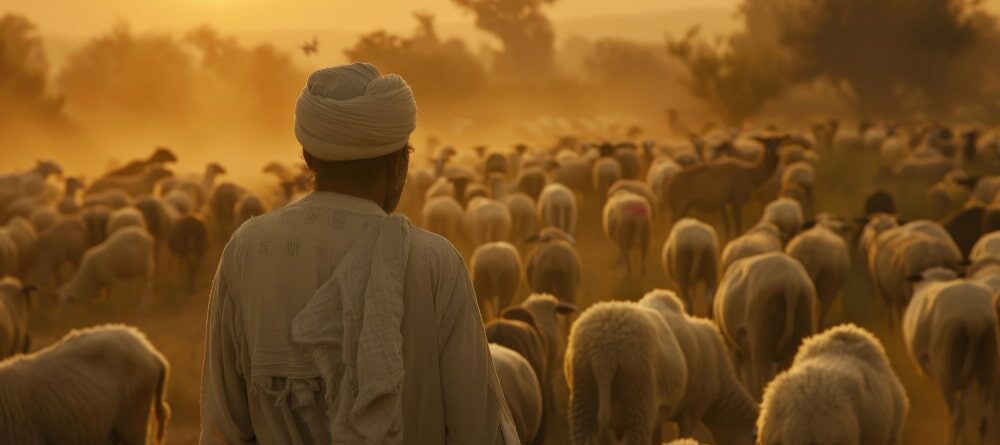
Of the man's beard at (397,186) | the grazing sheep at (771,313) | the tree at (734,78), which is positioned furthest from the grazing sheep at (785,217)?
the tree at (734,78)

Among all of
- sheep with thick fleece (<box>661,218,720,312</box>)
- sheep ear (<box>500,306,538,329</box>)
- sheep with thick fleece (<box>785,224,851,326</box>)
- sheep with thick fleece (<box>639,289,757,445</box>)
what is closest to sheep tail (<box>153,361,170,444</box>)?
sheep ear (<box>500,306,538,329</box>)

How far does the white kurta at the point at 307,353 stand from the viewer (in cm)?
250

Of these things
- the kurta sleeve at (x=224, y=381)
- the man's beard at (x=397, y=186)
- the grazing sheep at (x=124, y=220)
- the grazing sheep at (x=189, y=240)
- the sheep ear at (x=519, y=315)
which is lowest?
the grazing sheep at (x=189, y=240)

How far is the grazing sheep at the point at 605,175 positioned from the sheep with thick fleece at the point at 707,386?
559 inches

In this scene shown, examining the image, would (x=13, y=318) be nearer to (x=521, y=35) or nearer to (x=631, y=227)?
(x=631, y=227)

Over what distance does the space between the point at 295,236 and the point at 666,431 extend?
784 cm

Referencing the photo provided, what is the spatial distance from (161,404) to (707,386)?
3.91 meters

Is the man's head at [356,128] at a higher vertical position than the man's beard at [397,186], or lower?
higher

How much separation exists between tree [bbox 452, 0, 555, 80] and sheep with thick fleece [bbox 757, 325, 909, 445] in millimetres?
78871

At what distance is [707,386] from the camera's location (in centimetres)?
824

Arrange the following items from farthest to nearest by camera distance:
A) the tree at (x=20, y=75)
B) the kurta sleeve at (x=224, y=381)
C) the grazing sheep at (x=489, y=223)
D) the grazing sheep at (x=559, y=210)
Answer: the tree at (x=20, y=75) → the grazing sheep at (x=559, y=210) → the grazing sheep at (x=489, y=223) → the kurta sleeve at (x=224, y=381)

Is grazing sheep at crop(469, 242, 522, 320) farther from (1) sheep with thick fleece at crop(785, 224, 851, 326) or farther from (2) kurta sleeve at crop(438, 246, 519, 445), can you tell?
(2) kurta sleeve at crop(438, 246, 519, 445)

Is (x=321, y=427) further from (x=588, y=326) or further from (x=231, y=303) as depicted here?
(x=588, y=326)

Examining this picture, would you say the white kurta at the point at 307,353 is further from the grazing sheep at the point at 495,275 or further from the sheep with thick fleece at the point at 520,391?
the grazing sheep at the point at 495,275
